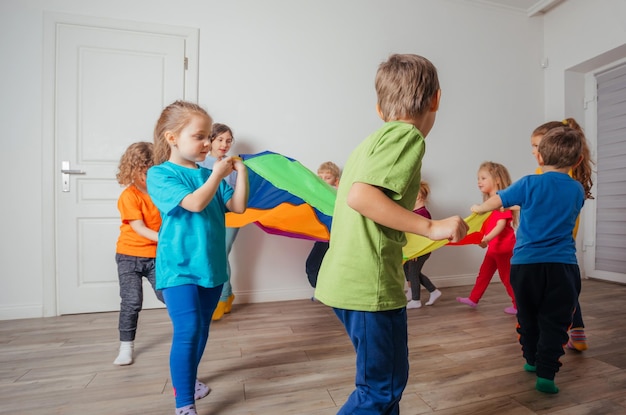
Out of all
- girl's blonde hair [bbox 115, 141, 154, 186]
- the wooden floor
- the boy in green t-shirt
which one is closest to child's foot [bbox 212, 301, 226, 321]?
the wooden floor

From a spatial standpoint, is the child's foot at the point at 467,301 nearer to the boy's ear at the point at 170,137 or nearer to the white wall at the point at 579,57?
the white wall at the point at 579,57

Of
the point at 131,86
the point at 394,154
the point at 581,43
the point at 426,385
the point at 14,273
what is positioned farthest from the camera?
the point at 581,43

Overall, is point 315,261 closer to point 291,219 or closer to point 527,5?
point 291,219

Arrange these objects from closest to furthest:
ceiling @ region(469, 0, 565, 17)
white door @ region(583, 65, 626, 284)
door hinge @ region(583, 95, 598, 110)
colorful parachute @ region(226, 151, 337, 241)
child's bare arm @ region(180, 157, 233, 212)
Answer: child's bare arm @ region(180, 157, 233, 212), colorful parachute @ region(226, 151, 337, 241), white door @ region(583, 65, 626, 284), ceiling @ region(469, 0, 565, 17), door hinge @ region(583, 95, 598, 110)

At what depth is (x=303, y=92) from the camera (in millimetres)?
3072

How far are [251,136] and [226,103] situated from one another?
33 centimetres

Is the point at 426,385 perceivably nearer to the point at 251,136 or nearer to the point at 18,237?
the point at 251,136

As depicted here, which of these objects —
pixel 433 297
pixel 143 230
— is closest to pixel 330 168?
pixel 433 297

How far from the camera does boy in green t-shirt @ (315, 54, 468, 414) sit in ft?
2.63

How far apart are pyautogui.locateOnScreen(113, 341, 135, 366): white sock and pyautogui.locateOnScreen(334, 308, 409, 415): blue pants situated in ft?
4.48

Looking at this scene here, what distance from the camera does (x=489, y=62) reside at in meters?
3.69

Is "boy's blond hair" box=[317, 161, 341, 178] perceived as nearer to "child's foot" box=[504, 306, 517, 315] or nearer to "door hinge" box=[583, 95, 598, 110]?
"child's foot" box=[504, 306, 517, 315]

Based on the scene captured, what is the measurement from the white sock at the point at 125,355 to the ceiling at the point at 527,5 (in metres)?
4.29

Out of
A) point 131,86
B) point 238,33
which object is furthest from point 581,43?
point 131,86
